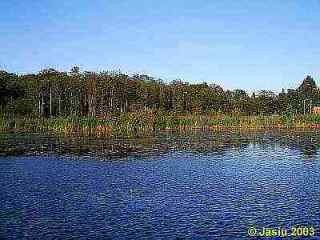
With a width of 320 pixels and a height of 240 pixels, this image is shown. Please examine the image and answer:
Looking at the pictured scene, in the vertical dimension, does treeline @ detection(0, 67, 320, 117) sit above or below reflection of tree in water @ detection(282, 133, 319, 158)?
above

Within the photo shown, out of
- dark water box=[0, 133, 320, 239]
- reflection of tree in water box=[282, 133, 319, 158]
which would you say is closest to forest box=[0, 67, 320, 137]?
reflection of tree in water box=[282, 133, 319, 158]

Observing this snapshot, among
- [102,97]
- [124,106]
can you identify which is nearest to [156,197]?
[102,97]

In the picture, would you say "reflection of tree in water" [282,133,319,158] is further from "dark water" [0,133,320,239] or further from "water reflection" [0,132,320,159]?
"dark water" [0,133,320,239]

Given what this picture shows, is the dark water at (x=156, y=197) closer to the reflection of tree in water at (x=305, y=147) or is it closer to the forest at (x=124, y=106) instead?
the reflection of tree in water at (x=305, y=147)

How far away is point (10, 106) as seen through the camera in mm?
65500

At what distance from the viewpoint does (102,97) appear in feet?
240

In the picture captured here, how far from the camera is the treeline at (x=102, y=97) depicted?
70.5 m

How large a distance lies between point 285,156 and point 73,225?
19.6 meters

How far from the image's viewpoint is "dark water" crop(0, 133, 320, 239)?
13023 millimetres

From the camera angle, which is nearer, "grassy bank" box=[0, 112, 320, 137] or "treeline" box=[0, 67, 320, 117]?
"grassy bank" box=[0, 112, 320, 137]

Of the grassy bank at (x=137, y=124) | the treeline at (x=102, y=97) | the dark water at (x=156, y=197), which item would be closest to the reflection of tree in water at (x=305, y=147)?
the dark water at (x=156, y=197)

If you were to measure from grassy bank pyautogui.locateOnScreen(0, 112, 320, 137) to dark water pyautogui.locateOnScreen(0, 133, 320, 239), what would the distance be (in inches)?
848

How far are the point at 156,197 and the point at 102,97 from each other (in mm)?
57185

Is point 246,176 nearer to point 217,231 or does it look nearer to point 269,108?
point 217,231
